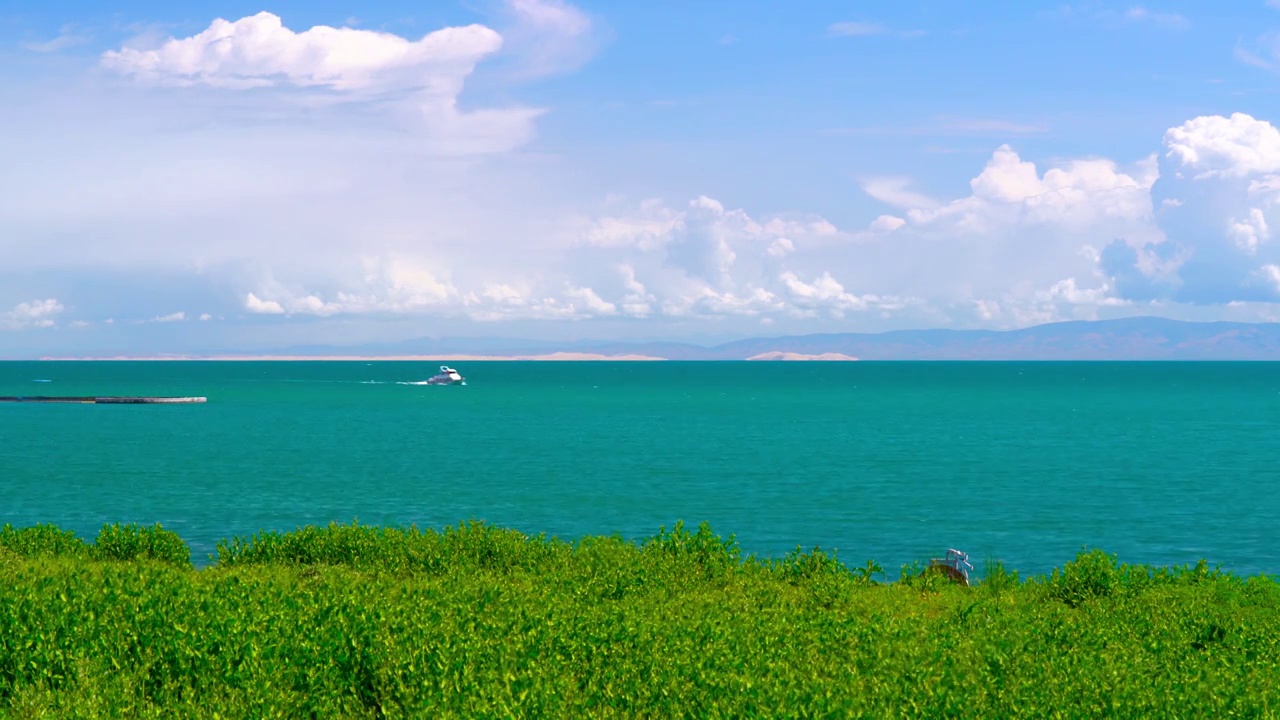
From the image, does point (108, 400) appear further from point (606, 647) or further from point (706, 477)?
point (606, 647)

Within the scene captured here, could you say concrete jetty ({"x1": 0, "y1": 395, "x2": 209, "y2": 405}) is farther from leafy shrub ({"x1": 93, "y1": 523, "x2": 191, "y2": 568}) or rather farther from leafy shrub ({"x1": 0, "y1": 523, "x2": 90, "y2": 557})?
leafy shrub ({"x1": 93, "y1": 523, "x2": 191, "y2": 568})

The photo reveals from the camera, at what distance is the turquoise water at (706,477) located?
4734 centimetres

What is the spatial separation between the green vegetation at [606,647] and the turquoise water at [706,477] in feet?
58.2

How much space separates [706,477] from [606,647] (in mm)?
51070

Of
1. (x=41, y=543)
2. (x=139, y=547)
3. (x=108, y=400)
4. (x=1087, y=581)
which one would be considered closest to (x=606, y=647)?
(x=1087, y=581)

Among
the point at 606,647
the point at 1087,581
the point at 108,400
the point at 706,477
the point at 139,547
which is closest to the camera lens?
the point at 606,647

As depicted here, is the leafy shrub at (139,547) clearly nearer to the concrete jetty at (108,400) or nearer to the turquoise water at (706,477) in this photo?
the turquoise water at (706,477)

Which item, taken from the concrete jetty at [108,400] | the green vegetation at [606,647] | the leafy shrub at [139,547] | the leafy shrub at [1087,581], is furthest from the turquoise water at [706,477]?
the green vegetation at [606,647]

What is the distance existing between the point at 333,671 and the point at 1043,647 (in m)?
10.8

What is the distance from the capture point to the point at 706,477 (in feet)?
219

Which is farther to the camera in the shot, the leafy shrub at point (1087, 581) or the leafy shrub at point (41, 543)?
the leafy shrub at point (41, 543)

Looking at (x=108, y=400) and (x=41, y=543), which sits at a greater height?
(x=41, y=543)

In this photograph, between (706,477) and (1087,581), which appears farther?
(706,477)

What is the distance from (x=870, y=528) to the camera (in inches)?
1873
